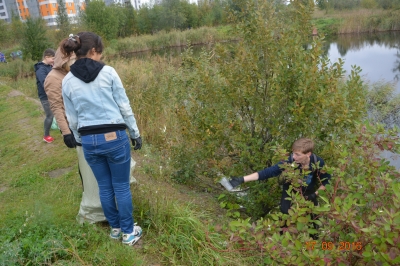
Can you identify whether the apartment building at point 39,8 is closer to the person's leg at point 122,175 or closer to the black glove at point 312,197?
the person's leg at point 122,175

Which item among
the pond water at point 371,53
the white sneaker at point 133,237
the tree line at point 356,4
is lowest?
the pond water at point 371,53

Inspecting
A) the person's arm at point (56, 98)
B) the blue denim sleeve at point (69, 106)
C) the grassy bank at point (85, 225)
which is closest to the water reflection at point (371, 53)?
the grassy bank at point (85, 225)

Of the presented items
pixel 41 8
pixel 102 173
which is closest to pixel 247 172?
pixel 102 173

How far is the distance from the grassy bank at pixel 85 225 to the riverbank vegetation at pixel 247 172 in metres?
0.01

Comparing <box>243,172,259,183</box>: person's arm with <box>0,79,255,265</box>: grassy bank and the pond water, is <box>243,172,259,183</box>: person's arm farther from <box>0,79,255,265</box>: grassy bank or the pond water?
the pond water

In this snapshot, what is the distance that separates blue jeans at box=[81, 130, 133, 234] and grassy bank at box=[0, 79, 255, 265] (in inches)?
9.6

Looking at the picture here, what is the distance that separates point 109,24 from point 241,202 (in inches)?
1438

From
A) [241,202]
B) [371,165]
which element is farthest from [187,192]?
Answer: [371,165]

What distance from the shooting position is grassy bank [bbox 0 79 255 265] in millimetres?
2639

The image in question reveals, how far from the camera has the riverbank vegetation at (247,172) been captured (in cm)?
210

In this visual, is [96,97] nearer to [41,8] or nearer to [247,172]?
[247,172]

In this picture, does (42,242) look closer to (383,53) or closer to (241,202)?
(241,202)

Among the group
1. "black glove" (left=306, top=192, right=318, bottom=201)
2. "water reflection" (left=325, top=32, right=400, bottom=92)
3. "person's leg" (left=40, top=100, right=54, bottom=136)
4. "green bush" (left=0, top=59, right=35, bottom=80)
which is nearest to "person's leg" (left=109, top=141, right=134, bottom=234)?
"black glove" (left=306, top=192, right=318, bottom=201)

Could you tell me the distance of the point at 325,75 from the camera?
3.35 metres
